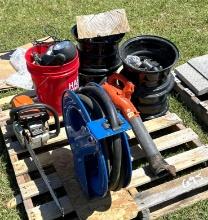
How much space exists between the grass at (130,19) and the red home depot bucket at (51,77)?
5.14 ft

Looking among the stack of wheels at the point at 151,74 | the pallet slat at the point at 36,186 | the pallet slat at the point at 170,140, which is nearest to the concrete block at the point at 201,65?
the stack of wheels at the point at 151,74

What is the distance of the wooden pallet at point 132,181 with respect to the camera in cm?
297

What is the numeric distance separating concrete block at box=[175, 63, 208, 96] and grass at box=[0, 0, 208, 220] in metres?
0.59

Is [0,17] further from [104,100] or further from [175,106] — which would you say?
[104,100]

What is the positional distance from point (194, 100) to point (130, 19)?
202 cm

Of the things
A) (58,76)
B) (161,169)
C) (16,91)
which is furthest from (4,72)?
(161,169)

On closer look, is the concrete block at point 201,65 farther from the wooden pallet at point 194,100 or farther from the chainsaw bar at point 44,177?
the chainsaw bar at point 44,177

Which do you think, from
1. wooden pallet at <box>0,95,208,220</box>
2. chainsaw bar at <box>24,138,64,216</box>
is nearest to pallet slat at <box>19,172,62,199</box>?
wooden pallet at <box>0,95,208,220</box>

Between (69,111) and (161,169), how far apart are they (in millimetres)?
821

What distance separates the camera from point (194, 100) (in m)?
3.95

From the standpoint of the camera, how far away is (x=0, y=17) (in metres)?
5.68

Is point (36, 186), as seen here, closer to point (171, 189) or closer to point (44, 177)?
point (44, 177)

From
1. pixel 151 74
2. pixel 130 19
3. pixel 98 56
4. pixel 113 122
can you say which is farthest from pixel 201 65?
pixel 113 122

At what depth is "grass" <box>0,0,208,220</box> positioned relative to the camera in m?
5.14
